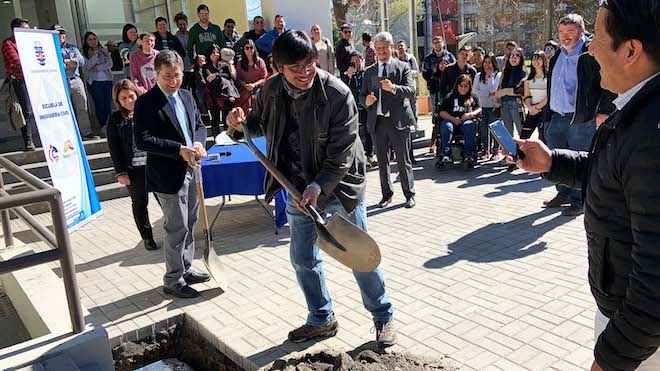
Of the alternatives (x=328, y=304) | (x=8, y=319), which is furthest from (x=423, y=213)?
(x=8, y=319)

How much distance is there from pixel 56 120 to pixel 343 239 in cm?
353

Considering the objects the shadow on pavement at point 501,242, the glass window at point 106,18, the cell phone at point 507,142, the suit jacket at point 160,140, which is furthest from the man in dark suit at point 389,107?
the glass window at point 106,18

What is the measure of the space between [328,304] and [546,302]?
4.94 ft

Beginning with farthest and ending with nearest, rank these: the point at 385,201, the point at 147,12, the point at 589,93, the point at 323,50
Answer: the point at 147,12 < the point at 323,50 < the point at 385,201 < the point at 589,93

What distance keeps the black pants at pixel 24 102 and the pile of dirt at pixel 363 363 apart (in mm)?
6903

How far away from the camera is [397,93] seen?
6.27 metres

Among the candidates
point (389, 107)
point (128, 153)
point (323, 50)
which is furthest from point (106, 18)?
point (389, 107)

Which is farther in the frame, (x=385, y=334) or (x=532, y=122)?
(x=532, y=122)

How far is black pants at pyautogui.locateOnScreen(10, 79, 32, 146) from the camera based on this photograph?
7977 mm

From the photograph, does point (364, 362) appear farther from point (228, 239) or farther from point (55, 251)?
point (228, 239)

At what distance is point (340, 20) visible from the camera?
2473 cm

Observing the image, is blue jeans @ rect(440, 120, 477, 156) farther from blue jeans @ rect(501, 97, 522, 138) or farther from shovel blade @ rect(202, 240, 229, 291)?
shovel blade @ rect(202, 240, 229, 291)

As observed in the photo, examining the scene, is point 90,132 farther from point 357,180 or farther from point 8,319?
point 357,180

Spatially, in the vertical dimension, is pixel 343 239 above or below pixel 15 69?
below
